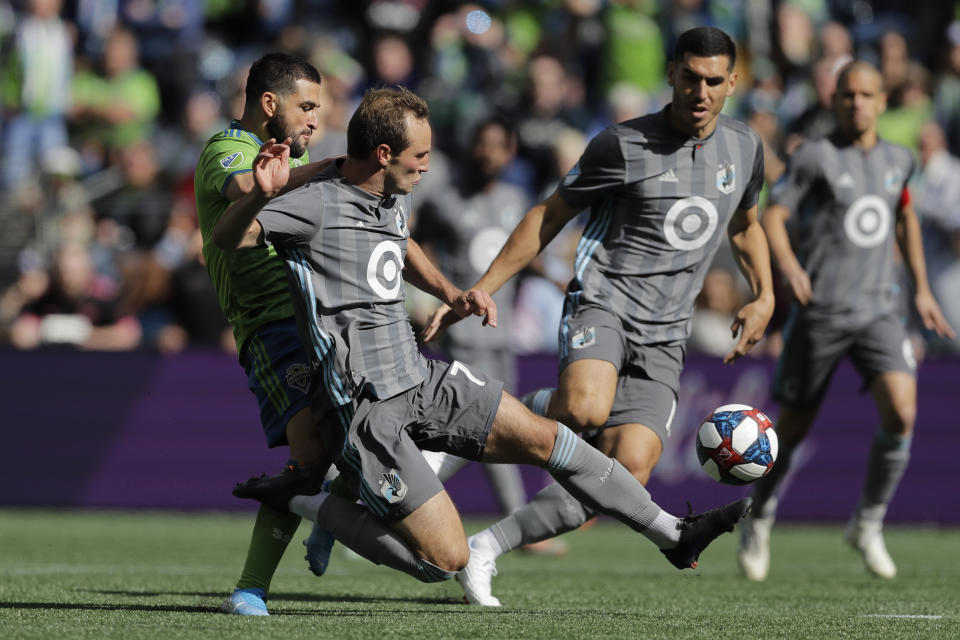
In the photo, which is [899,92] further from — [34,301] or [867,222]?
[34,301]

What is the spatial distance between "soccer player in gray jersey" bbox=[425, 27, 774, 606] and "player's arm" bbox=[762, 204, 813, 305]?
3.47 feet

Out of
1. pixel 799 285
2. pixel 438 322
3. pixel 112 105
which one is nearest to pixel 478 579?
pixel 438 322

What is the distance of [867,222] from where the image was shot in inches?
313

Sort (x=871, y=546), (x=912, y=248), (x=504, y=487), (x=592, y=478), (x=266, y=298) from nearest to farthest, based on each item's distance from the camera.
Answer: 1. (x=592, y=478)
2. (x=266, y=298)
3. (x=871, y=546)
4. (x=912, y=248)
5. (x=504, y=487)

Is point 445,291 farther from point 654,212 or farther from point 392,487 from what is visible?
point 654,212

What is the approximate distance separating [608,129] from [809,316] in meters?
2.15

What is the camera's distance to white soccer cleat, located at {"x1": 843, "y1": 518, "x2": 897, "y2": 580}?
778cm

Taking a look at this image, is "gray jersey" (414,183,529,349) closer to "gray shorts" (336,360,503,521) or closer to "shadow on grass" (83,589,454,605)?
"shadow on grass" (83,589,454,605)

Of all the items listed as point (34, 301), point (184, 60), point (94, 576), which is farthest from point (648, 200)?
point (184, 60)

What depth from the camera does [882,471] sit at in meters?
8.01

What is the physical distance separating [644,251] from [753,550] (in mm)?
2175

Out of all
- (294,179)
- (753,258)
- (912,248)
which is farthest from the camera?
(912,248)

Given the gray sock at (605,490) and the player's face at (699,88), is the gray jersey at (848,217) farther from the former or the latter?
the gray sock at (605,490)

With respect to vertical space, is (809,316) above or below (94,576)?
above
